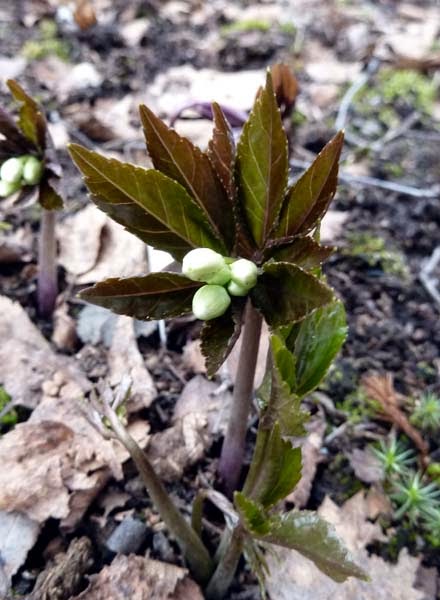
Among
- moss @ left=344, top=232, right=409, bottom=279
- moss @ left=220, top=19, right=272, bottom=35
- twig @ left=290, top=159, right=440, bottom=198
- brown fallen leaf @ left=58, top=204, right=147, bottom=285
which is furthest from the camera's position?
moss @ left=220, top=19, right=272, bottom=35

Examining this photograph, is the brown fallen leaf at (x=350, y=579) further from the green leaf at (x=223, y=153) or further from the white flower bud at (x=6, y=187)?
the white flower bud at (x=6, y=187)

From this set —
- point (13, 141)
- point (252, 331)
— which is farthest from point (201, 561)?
point (13, 141)

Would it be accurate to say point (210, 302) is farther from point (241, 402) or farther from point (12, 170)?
point (12, 170)

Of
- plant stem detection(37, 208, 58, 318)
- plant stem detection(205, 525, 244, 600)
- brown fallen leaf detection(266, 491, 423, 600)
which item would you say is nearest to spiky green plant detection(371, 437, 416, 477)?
brown fallen leaf detection(266, 491, 423, 600)

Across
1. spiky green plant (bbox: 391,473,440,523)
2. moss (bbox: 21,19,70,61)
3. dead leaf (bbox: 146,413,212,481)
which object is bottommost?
spiky green plant (bbox: 391,473,440,523)

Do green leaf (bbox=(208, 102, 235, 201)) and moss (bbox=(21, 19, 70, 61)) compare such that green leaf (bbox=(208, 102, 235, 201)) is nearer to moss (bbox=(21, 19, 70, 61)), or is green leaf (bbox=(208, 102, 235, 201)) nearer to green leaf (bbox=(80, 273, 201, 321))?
green leaf (bbox=(80, 273, 201, 321))

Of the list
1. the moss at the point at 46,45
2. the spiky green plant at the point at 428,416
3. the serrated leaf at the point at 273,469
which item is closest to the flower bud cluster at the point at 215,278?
the serrated leaf at the point at 273,469

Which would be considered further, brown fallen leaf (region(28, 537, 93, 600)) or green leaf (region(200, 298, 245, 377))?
brown fallen leaf (region(28, 537, 93, 600))
